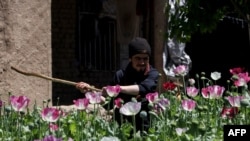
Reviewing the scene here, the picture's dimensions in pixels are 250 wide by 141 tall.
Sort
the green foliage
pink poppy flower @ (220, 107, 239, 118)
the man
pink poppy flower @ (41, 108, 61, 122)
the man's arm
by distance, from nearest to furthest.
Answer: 1. pink poppy flower @ (41, 108, 61, 122)
2. pink poppy flower @ (220, 107, 239, 118)
3. the man's arm
4. the man
5. the green foliage

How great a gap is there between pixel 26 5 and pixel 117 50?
5181mm

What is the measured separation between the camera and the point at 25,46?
703 cm

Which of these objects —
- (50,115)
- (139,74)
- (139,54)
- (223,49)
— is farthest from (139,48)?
(223,49)

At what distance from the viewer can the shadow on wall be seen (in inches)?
509

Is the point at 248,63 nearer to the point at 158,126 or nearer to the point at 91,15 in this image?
the point at 91,15

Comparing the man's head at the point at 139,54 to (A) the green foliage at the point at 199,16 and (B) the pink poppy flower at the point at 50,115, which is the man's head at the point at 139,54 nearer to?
(A) the green foliage at the point at 199,16

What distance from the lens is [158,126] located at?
4.26 m

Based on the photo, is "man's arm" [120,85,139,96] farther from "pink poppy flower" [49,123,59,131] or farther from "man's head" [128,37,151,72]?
"pink poppy flower" [49,123,59,131]

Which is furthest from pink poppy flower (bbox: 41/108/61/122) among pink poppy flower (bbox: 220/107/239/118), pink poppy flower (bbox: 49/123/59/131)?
pink poppy flower (bbox: 220/107/239/118)

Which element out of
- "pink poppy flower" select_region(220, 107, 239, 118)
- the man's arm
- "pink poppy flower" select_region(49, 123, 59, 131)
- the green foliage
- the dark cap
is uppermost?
the green foliage

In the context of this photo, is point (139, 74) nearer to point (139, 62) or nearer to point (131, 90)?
point (139, 62)

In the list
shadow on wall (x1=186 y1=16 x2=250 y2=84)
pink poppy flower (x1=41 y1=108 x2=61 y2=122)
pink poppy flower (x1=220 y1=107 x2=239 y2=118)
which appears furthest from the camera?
shadow on wall (x1=186 y1=16 x2=250 y2=84)

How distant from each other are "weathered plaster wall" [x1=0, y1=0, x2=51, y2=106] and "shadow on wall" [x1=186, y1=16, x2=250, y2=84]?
5.79 metres

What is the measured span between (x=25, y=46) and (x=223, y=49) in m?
6.91
